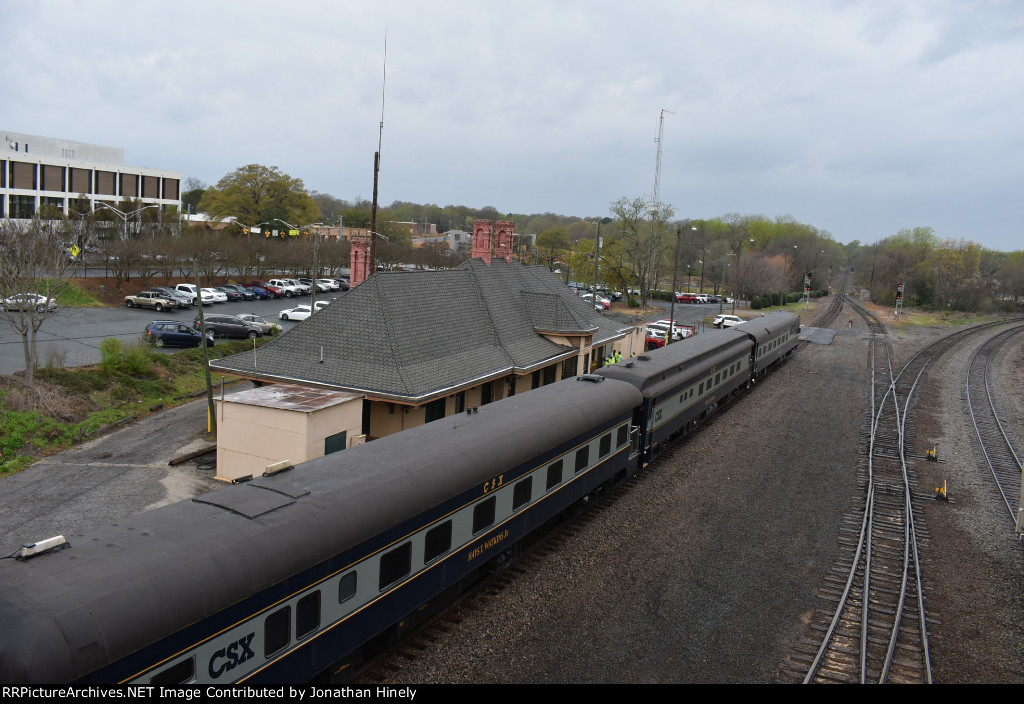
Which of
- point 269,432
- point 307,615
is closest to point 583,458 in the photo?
point 269,432

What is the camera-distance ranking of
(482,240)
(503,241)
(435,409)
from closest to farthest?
(435,409), (482,240), (503,241)

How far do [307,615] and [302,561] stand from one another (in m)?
0.80

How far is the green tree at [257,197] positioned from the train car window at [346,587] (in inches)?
3137

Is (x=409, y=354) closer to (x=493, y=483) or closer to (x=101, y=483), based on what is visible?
(x=101, y=483)

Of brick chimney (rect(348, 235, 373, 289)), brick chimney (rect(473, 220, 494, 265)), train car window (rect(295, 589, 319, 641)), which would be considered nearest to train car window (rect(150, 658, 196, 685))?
train car window (rect(295, 589, 319, 641))

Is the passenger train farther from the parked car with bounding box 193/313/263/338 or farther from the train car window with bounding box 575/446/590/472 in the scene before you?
the parked car with bounding box 193/313/263/338

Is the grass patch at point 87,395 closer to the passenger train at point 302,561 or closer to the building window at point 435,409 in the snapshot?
the building window at point 435,409

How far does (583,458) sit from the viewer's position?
56.7 ft

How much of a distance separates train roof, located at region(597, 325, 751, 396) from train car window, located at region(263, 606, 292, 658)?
13.9 meters

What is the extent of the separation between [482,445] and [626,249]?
6987 cm

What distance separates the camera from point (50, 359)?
28.8 metres

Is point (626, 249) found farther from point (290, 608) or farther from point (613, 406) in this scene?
point (290, 608)

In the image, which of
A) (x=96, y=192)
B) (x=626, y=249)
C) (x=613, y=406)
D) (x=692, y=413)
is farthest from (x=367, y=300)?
(x=96, y=192)

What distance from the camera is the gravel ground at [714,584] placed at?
12242 millimetres
